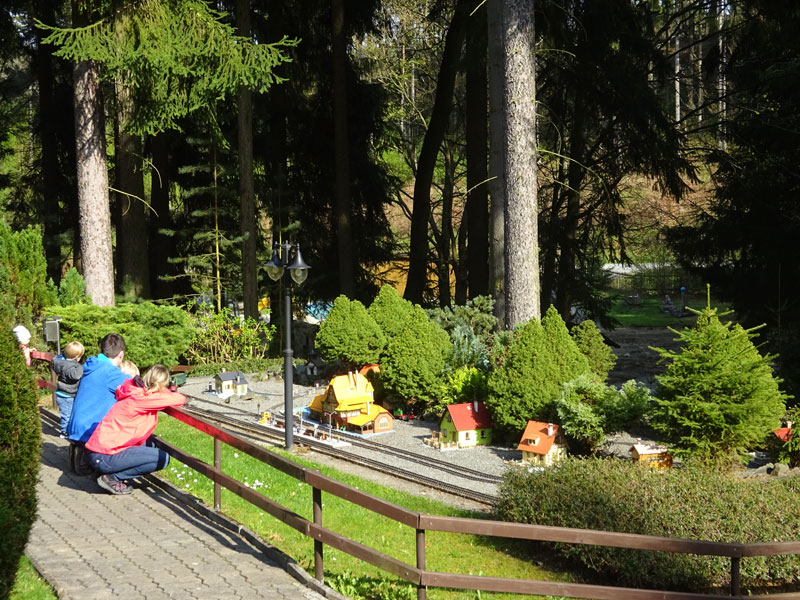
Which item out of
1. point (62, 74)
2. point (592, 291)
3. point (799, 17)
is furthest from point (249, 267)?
point (799, 17)

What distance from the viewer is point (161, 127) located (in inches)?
683

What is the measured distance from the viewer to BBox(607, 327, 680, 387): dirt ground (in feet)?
67.5

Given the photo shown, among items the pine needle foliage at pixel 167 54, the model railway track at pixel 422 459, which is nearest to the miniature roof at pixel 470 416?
the model railway track at pixel 422 459

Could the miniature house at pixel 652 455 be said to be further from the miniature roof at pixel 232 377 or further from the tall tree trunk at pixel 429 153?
the tall tree trunk at pixel 429 153

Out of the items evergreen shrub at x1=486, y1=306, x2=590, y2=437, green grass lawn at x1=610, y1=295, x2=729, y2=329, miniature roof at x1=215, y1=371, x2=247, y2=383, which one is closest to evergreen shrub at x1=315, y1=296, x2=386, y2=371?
miniature roof at x1=215, y1=371, x2=247, y2=383

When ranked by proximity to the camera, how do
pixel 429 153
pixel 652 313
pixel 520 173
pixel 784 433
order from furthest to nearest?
pixel 652 313 → pixel 429 153 → pixel 520 173 → pixel 784 433

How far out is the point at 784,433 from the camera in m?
10.6

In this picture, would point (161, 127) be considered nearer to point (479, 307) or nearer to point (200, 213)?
point (200, 213)

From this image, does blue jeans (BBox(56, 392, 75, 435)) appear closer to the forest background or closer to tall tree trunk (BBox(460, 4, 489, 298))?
the forest background

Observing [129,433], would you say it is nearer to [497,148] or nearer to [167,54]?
[497,148]

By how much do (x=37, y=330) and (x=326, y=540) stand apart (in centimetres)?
1151

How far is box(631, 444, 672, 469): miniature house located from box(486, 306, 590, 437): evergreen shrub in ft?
4.70

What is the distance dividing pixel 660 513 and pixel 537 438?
4.05 metres

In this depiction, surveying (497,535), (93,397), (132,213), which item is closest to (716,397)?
(497,535)
